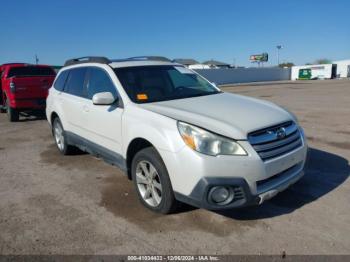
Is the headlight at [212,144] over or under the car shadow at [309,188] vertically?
over

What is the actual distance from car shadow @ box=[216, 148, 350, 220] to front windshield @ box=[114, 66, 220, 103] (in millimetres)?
1687

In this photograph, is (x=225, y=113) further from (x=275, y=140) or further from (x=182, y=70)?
(x=182, y=70)

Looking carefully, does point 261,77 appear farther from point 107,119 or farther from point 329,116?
point 107,119

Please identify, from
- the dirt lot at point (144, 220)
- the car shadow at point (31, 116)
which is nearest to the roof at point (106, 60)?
the dirt lot at point (144, 220)

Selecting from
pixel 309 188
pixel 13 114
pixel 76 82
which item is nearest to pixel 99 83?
pixel 76 82

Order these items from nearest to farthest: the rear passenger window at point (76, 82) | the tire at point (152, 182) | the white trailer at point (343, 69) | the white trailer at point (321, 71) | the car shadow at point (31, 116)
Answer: the tire at point (152, 182), the rear passenger window at point (76, 82), the car shadow at point (31, 116), the white trailer at point (321, 71), the white trailer at point (343, 69)

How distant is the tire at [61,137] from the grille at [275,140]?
3958 mm

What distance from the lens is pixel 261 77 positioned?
6378cm

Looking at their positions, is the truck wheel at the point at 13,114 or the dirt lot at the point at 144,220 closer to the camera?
the dirt lot at the point at 144,220

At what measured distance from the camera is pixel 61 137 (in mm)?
6547

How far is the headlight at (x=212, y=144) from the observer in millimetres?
3248

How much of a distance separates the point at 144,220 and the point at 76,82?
2947 mm

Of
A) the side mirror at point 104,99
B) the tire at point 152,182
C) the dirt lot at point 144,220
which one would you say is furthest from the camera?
the side mirror at point 104,99

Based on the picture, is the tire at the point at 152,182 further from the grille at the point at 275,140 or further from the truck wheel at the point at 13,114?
the truck wheel at the point at 13,114
